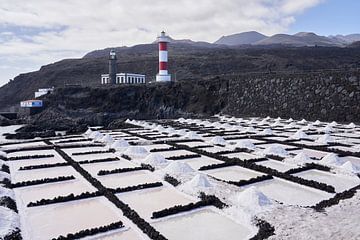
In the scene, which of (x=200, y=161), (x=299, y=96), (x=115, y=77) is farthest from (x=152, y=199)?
(x=115, y=77)

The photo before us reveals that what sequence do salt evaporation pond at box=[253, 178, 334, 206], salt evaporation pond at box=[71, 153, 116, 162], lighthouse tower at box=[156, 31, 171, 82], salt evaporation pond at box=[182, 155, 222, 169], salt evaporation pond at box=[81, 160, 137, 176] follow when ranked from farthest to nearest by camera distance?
lighthouse tower at box=[156, 31, 171, 82] → salt evaporation pond at box=[71, 153, 116, 162] → salt evaporation pond at box=[182, 155, 222, 169] → salt evaporation pond at box=[81, 160, 137, 176] → salt evaporation pond at box=[253, 178, 334, 206]

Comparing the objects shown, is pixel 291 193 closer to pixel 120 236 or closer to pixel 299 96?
pixel 120 236

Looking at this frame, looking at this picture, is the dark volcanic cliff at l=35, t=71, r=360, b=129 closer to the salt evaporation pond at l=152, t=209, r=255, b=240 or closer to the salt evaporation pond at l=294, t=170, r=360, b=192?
the salt evaporation pond at l=294, t=170, r=360, b=192

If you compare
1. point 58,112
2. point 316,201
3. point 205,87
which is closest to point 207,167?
point 316,201

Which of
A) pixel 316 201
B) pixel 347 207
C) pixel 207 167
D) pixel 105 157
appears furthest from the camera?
pixel 105 157

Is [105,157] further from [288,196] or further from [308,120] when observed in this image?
[308,120]

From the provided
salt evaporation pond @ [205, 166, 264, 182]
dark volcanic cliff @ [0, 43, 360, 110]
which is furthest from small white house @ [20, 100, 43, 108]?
salt evaporation pond @ [205, 166, 264, 182]

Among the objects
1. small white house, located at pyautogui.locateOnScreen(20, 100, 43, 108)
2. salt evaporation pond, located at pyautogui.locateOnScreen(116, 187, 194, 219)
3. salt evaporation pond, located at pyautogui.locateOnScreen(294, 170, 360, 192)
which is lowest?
salt evaporation pond, located at pyautogui.locateOnScreen(116, 187, 194, 219)
